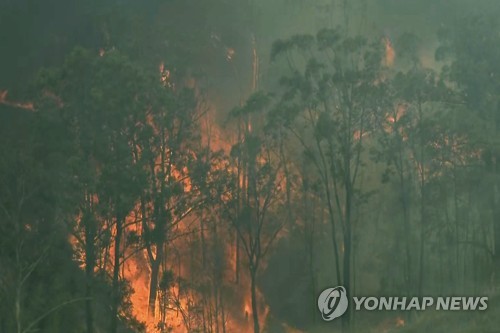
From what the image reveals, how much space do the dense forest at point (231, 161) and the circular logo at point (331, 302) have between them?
7.16 feet

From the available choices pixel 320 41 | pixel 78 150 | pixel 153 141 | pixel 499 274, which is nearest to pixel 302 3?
pixel 320 41

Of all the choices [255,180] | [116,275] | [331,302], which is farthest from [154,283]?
[331,302]

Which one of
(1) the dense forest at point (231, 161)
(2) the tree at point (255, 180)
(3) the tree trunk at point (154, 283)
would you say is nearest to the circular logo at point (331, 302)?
(1) the dense forest at point (231, 161)

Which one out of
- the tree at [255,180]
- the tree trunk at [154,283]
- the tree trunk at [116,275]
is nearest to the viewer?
the tree trunk at [116,275]

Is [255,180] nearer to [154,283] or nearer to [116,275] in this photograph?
[154,283]

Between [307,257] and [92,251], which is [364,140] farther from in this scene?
[92,251]

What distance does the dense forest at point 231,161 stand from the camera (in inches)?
1176

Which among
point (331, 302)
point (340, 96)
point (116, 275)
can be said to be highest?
point (340, 96)

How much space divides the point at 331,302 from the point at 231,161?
61.2 ft

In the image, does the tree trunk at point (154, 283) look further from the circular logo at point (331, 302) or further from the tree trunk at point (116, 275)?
the circular logo at point (331, 302)

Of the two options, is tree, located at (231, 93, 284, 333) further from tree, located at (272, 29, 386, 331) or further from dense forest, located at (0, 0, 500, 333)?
tree, located at (272, 29, 386, 331)

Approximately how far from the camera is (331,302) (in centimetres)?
1953

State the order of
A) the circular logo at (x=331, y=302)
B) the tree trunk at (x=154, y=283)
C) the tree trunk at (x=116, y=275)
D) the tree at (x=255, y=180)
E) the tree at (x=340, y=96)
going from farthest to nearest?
1. the tree at (x=255, y=180)
2. the tree trunk at (x=154, y=283)
3. the tree at (x=340, y=96)
4. the tree trunk at (x=116, y=275)
5. the circular logo at (x=331, y=302)

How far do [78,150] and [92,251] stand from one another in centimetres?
416
